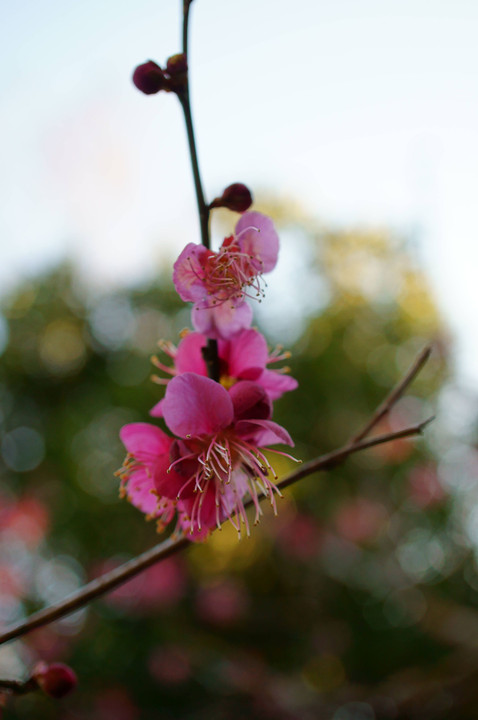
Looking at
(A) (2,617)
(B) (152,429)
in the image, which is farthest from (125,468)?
(A) (2,617)

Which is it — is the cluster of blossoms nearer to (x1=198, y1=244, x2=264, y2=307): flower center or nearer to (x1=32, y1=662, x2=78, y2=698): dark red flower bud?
(x1=198, y1=244, x2=264, y2=307): flower center

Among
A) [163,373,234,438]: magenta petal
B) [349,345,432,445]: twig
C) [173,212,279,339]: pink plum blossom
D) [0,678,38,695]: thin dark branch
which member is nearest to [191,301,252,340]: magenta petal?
[173,212,279,339]: pink plum blossom

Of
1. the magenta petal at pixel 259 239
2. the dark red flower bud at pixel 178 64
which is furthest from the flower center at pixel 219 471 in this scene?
the dark red flower bud at pixel 178 64

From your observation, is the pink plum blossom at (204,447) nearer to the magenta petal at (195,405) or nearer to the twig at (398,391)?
the magenta petal at (195,405)

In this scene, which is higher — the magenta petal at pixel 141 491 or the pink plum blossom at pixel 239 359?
the pink plum blossom at pixel 239 359

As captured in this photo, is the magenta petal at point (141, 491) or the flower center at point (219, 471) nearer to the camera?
the flower center at point (219, 471)

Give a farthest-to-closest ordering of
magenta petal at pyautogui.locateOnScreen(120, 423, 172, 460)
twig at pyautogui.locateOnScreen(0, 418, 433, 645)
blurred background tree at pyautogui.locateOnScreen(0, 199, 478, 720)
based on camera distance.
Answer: blurred background tree at pyautogui.locateOnScreen(0, 199, 478, 720), magenta petal at pyautogui.locateOnScreen(120, 423, 172, 460), twig at pyautogui.locateOnScreen(0, 418, 433, 645)
